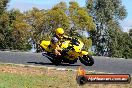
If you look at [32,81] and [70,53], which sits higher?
[70,53]

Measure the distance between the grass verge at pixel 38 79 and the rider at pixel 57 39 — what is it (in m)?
2.41

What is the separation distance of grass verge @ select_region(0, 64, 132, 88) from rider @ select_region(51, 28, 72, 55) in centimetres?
241

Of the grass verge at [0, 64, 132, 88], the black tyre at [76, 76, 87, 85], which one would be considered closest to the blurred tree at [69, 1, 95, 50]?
the grass verge at [0, 64, 132, 88]

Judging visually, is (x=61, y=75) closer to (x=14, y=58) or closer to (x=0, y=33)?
(x=14, y=58)

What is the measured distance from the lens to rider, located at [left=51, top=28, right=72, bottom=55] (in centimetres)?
2025

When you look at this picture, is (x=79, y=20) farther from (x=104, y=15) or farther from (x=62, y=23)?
(x=104, y=15)

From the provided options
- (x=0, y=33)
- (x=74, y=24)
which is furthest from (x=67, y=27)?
(x=0, y=33)

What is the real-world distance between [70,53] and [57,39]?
0.96 m

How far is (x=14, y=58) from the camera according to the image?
2359 cm

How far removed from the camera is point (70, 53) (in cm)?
2098

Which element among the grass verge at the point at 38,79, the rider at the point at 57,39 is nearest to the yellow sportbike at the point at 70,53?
the rider at the point at 57,39

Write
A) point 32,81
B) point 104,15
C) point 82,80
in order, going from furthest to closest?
1. point 104,15
2. point 32,81
3. point 82,80

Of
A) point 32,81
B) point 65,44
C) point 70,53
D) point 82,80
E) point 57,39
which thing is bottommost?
point 32,81

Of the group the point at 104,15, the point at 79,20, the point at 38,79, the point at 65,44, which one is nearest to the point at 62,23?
the point at 79,20
